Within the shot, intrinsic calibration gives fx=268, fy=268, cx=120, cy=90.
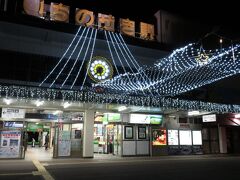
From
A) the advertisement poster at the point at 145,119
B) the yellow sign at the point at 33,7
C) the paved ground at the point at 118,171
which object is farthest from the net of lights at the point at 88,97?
the yellow sign at the point at 33,7

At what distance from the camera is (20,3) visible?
58.1 ft

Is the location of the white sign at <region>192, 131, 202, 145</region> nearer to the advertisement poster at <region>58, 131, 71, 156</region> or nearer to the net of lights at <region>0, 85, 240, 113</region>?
the net of lights at <region>0, 85, 240, 113</region>

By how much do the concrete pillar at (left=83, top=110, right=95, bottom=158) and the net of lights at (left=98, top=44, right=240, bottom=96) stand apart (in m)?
2.40

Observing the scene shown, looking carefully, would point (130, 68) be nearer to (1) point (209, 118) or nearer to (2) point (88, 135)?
(2) point (88, 135)

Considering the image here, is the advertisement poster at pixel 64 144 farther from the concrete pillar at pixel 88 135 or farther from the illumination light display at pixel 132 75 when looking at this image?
the illumination light display at pixel 132 75

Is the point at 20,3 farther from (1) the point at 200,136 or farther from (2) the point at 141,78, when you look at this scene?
(1) the point at 200,136

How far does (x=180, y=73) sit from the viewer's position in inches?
712

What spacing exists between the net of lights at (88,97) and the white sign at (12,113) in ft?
8.10

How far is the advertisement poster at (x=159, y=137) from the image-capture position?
65.4 feet

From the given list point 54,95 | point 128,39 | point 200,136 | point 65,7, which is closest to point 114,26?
point 128,39

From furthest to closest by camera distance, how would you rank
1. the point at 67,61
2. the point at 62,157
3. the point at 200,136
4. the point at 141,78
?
the point at 200,136 < the point at 141,78 < the point at 67,61 < the point at 62,157

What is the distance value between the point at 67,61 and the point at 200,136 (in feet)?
39.6

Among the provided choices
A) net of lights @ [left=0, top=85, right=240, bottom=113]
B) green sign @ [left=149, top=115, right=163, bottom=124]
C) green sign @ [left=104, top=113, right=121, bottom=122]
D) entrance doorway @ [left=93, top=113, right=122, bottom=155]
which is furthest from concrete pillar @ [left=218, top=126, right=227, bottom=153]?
green sign @ [left=104, top=113, right=121, bottom=122]

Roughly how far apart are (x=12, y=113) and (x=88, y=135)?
16.5 feet
